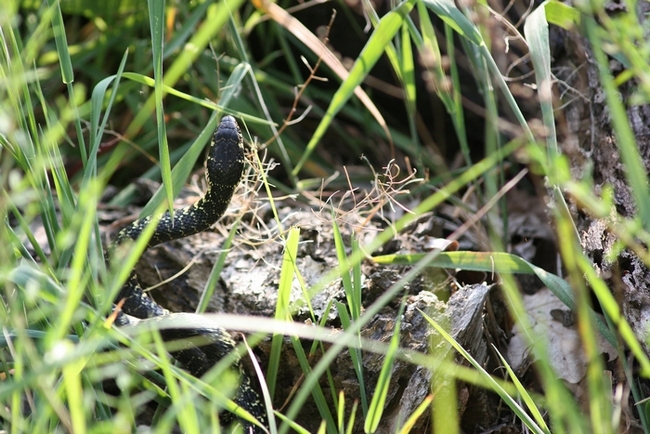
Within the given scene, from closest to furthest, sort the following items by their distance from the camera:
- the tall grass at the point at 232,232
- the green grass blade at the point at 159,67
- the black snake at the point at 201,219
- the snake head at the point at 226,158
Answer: the tall grass at the point at 232,232 < the green grass blade at the point at 159,67 < the black snake at the point at 201,219 < the snake head at the point at 226,158

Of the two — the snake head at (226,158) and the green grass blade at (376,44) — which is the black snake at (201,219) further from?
the green grass blade at (376,44)

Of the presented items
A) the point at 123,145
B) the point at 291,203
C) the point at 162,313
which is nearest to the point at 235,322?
the point at 162,313

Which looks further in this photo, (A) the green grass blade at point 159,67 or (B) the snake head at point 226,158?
(B) the snake head at point 226,158

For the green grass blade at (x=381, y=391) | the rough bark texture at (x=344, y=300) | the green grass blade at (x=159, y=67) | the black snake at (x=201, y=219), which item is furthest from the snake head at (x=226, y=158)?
the green grass blade at (x=381, y=391)

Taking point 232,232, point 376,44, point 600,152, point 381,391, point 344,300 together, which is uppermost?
point 376,44

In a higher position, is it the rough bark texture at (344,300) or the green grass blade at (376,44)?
the green grass blade at (376,44)

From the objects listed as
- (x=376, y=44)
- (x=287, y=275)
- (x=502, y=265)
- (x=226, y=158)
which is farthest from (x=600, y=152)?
(x=226, y=158)

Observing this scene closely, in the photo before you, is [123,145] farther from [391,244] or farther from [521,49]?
[521,49]

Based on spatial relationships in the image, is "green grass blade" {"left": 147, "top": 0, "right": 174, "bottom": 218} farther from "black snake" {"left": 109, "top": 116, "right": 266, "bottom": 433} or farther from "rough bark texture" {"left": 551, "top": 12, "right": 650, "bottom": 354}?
"rough bark texture" {"left": 551, "top": 12, "right": 650, "bottom": 354}

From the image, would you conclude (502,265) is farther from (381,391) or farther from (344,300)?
(381,391)
